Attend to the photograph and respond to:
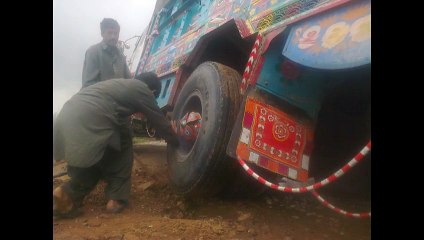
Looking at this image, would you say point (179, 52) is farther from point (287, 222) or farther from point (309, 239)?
point (309, 239)

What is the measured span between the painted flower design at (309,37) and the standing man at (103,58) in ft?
8.30

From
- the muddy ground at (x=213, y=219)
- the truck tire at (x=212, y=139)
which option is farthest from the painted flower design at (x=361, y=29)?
the muddy ground at (x=213, y=219)

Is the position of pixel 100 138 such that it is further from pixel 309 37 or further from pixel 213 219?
pixel 309 37

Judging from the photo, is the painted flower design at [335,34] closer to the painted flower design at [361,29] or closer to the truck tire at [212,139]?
the painted flower design at [361,29]

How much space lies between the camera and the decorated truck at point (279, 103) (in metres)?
1.55

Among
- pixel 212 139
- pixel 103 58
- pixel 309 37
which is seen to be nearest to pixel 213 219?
pixel 212 139

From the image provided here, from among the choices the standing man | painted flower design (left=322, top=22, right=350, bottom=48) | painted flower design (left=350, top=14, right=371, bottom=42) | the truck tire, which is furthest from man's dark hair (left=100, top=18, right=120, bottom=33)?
painted flower design (left=350, top=14, right=371, bottom=42)

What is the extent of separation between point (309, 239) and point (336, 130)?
1.02m

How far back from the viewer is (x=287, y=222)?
2.24 m

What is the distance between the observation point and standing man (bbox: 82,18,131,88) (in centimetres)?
363

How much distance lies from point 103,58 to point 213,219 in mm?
2349

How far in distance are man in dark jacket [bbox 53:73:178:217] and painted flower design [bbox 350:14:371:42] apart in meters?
1.66

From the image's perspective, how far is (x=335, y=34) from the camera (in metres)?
1.50
